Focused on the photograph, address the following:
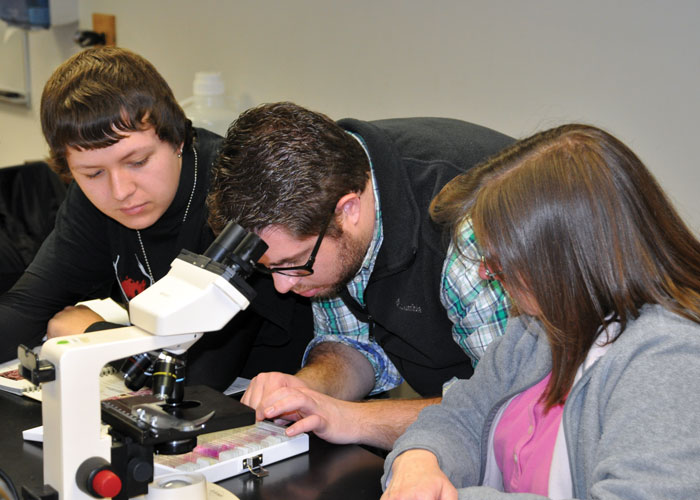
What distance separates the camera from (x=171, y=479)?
110 cm

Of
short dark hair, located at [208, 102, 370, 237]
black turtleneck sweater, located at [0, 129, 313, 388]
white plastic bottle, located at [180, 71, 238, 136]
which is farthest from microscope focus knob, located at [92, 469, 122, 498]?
white plastic bottle, located at [180, 71, 238, 136]

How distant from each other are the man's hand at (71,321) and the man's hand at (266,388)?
539 mm

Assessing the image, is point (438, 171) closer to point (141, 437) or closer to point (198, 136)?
point (198, 136)

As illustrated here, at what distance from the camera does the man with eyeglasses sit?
1369 mm

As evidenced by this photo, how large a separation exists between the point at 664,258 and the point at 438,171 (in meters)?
0.66

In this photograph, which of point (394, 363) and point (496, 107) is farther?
point (496, 107)

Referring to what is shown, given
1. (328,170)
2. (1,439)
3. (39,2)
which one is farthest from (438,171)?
(39,2)

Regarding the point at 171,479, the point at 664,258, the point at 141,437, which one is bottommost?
the point at 171,479

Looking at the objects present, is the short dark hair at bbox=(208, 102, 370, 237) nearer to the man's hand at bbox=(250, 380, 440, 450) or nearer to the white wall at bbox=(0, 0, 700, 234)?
the man's hand at bbox=(250, 380, 440, 450)

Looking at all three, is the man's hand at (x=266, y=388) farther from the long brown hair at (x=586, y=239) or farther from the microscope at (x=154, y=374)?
the long brown hair at (x=586, y=239)

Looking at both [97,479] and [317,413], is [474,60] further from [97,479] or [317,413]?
[97,479]

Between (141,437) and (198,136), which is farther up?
(198,136)

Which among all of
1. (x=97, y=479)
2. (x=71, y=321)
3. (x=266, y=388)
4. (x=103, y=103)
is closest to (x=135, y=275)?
(x=71, y=321)

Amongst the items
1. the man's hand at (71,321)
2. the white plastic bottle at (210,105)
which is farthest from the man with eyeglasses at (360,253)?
the white plastic bottle at (210,105)
